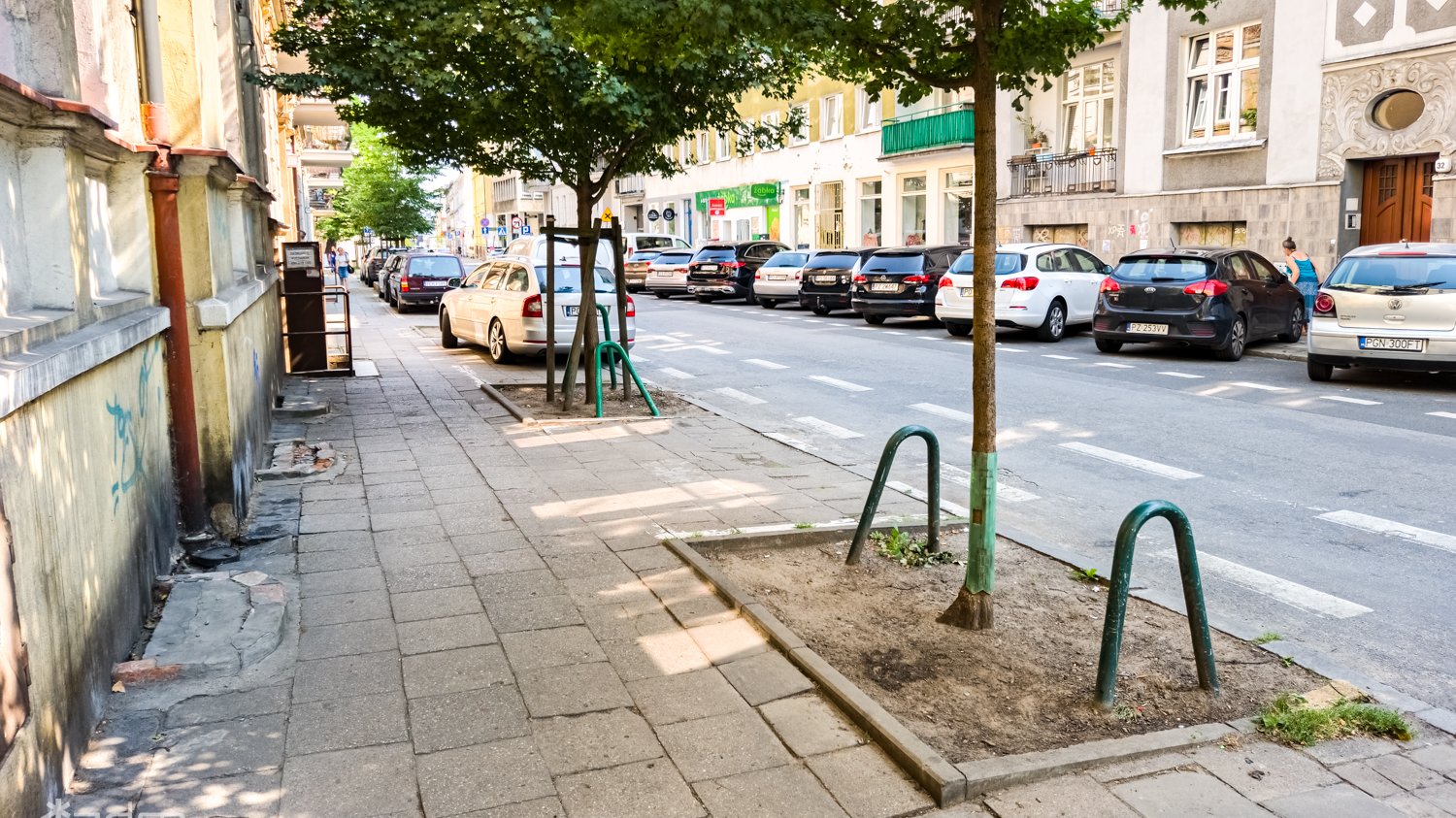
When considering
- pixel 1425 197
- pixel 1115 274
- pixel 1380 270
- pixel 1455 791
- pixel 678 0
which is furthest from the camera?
pixel 1425 197

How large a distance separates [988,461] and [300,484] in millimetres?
5363

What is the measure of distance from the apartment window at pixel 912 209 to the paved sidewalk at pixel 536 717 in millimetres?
30969

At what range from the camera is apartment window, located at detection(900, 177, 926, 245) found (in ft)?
121

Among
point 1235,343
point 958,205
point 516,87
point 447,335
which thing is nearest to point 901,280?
point 1235,343

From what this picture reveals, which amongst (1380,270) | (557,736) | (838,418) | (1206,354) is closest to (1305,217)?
(1206,354)

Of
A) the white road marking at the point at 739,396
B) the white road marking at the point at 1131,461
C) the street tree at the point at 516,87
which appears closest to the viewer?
the white road marking at the point at 1131,461

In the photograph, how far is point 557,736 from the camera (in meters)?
4.15

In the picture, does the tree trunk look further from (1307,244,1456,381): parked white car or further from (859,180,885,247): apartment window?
(859,180,885,247): apartment window

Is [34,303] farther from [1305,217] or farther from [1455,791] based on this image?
[1305,217]

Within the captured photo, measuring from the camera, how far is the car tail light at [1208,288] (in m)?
16.0

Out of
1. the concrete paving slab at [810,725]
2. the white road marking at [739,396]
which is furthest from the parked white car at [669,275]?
the concrete paving slab at [810,725]

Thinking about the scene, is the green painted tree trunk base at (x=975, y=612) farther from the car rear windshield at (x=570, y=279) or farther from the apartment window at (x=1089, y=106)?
the apartment window at (x=1089, y=106)

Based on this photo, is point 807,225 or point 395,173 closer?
point 807,225

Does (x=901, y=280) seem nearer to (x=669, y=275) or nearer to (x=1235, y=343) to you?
(x=1235, y=343)
